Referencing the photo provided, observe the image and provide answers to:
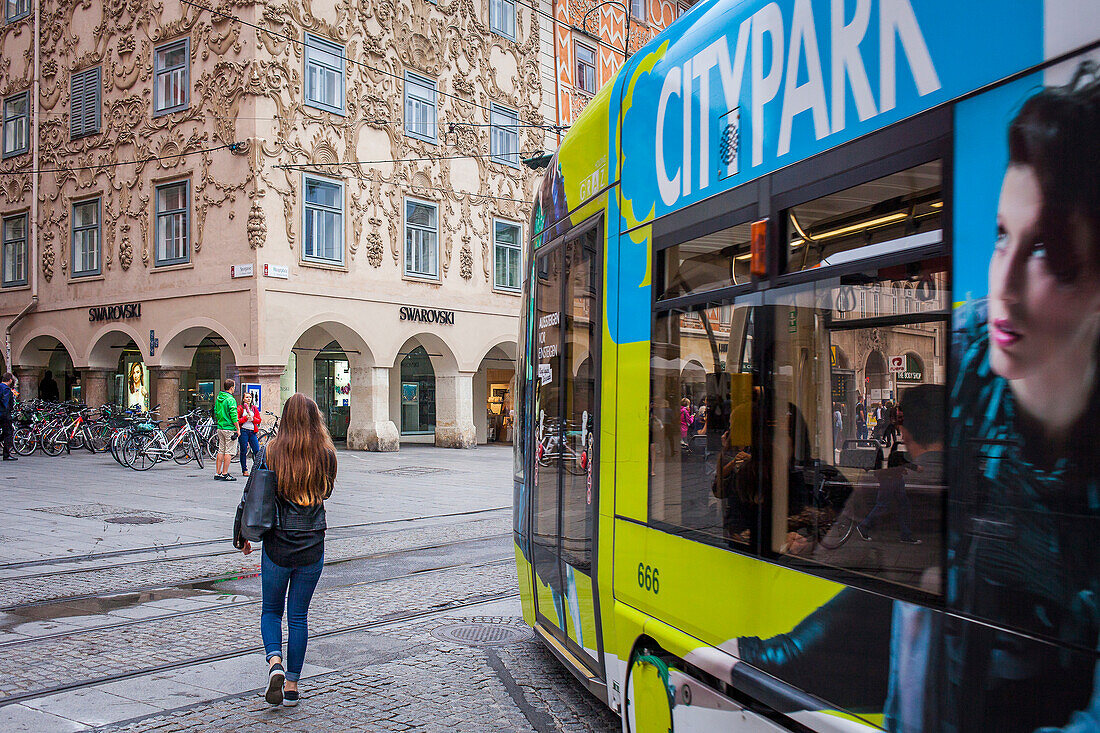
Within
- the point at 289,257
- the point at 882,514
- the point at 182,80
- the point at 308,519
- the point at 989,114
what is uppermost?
the point at 182,80

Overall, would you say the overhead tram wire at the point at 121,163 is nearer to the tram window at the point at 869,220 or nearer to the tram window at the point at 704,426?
the tram window at the point at 704,426

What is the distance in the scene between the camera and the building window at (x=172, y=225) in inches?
917

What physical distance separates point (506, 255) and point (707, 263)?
25171 millimetres

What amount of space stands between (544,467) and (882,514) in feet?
9.55

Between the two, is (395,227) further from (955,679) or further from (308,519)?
(955,679)

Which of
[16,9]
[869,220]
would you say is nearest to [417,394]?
[16,9]

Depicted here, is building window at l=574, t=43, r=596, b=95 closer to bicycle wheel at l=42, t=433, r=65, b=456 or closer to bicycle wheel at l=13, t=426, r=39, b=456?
Answer: bicycle wheel at l=42, t=433, r=65, b=456

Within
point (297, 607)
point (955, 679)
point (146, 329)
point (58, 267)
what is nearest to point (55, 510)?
point (297, 607)

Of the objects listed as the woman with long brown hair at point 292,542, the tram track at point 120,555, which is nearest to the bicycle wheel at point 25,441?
the tram track at point 120,555

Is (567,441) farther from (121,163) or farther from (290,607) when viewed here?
(121,163)

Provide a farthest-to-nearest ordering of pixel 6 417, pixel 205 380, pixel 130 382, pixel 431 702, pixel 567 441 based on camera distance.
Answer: pixel 130 382 → pixel 205 380 → pixel 6 417 → pixel 431 702 → pixel 567 441

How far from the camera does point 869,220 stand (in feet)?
8.87

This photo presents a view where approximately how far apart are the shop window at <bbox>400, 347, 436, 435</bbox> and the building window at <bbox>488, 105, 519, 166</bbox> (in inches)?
255

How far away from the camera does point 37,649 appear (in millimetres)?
6309
